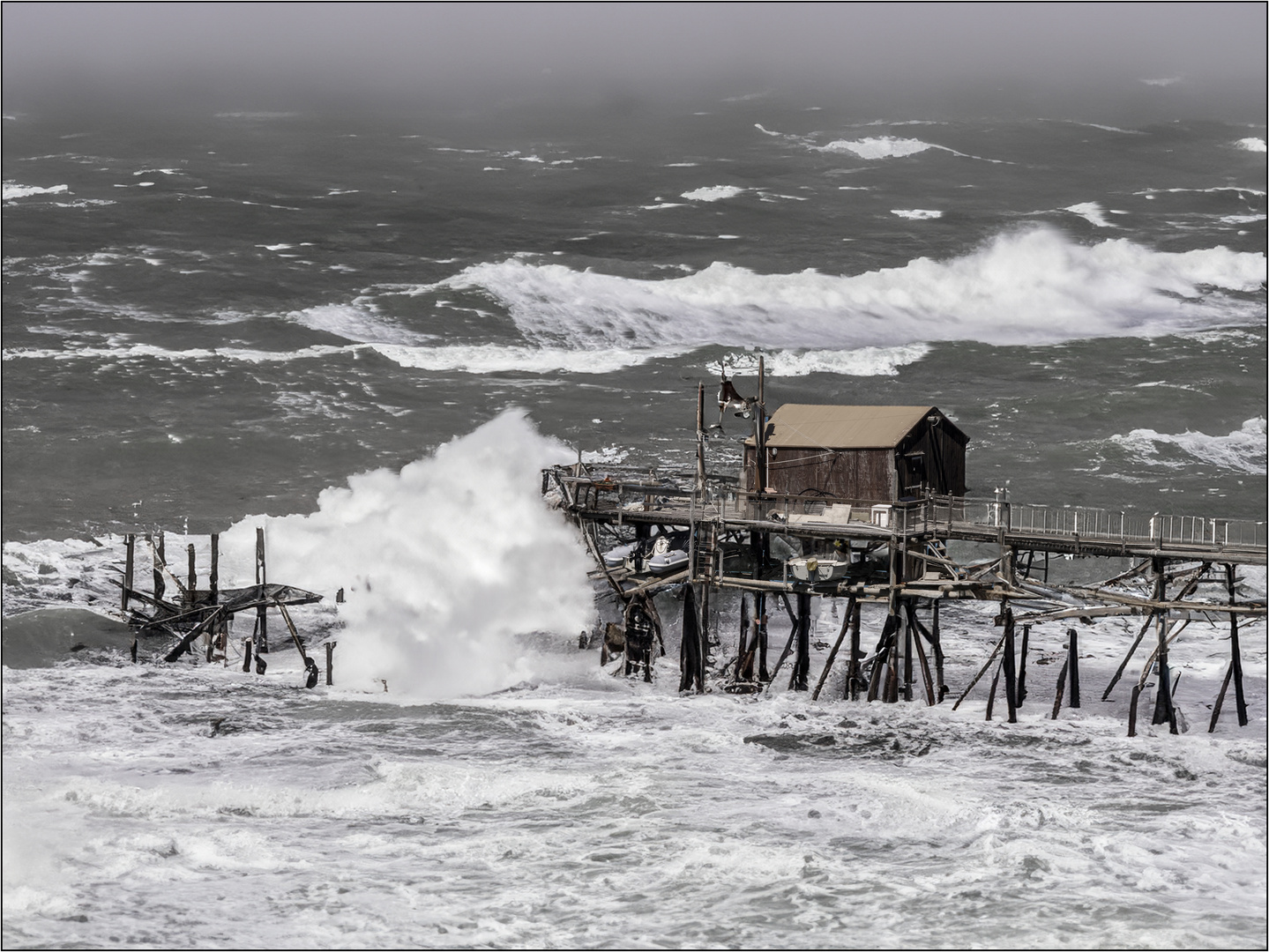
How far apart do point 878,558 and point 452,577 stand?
13.8 m

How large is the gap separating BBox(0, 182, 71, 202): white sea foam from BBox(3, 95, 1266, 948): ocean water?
0.67 meters

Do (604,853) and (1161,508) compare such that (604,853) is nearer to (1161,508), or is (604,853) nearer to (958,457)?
(958,457)

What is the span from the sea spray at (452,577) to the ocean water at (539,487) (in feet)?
0.54

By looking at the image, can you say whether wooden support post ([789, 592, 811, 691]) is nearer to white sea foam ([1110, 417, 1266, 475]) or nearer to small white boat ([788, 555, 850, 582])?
small white boat ([788, 555, 850, 582])

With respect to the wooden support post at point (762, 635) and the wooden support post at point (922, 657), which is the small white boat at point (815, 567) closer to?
the wooden support post at point (762, 635)

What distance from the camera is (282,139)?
154625 mm

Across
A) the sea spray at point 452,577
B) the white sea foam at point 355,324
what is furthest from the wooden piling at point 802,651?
the white sea foam at point 355,324

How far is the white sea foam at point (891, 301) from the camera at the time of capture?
10400cm

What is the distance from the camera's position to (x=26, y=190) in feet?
412

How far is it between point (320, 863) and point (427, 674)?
14464mm

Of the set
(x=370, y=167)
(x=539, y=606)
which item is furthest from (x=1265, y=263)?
(x=539, y=606)

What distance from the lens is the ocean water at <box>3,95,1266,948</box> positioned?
3341 centimetres

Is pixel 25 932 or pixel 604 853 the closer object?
pixel 25 932

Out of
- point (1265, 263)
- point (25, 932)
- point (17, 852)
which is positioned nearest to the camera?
point (25, 932)
